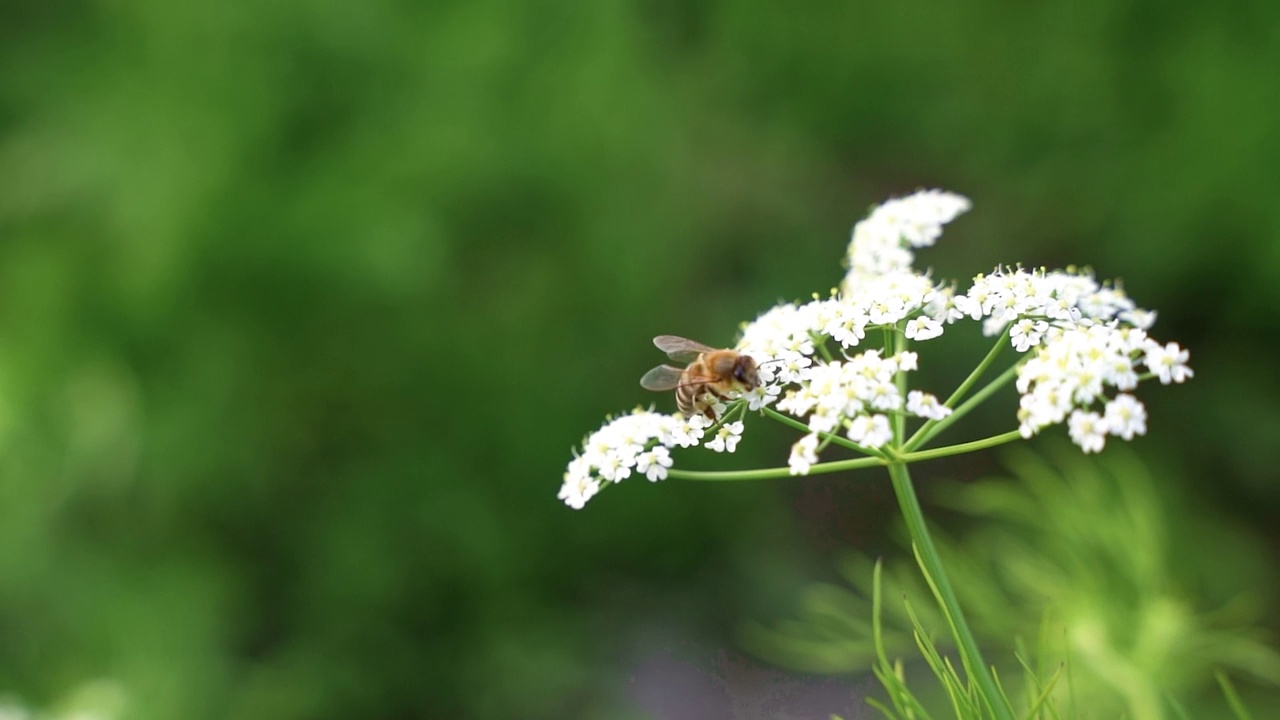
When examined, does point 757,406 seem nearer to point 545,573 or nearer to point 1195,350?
point 545,573

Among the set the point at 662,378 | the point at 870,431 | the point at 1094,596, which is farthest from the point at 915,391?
the point at 1094,596

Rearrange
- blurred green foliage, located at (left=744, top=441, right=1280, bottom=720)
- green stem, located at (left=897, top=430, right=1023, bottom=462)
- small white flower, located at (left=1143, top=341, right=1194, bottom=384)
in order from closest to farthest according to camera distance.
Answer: green stem, located at (left=897, top=430, right=1023, bottom=462)
small white flower, located at (left=1143, top=341, right=1194, bottom=384)
blurred green foliage, located at (left=744, top=441, right=1280, bottom=720)

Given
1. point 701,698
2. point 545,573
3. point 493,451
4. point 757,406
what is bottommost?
point 757,406

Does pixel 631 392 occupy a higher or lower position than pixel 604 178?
lower

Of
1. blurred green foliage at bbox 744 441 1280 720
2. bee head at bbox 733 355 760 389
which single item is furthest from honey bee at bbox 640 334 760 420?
blurred green foliage at bbox 744 441 1280 720

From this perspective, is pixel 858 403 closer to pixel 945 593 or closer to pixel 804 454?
pixel 804 454

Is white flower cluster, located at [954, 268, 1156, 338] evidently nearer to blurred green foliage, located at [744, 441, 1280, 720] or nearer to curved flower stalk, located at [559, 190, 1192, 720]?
curved flower stalk, located at [559, 190, 1192, 720]

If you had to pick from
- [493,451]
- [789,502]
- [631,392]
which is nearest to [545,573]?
[493,451]
